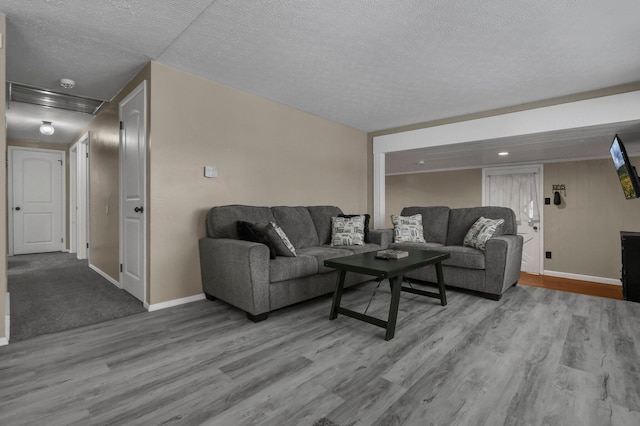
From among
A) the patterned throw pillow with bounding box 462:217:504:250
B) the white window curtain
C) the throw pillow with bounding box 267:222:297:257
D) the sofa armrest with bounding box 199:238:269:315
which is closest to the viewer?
the sofa armrest with bounding box 199:238:269:315

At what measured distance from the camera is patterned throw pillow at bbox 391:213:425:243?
428 centimetres

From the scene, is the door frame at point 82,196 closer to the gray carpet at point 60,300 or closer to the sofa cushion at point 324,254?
the gray carpet at point 60,300

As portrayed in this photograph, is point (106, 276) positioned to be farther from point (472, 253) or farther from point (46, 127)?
point (472, 253)

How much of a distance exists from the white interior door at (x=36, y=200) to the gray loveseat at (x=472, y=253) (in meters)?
6.78

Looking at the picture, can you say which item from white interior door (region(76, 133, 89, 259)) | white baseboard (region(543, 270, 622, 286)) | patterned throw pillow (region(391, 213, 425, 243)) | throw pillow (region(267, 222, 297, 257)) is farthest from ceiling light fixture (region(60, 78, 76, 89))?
white baseboard (region(543, 270, 622, 286))

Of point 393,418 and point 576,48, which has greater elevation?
point 576,48

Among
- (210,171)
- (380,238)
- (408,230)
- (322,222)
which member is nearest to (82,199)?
(210,171)

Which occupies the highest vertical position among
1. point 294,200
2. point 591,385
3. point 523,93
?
point 523,93

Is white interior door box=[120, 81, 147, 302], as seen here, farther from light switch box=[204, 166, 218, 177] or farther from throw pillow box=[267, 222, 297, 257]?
throw pillow box=[267, 222, 297, 257]

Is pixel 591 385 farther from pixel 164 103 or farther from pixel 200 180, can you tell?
pixel 164 103

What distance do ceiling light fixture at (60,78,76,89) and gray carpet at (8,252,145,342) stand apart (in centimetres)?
223

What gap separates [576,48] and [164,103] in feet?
11.8

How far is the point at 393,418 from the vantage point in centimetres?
142

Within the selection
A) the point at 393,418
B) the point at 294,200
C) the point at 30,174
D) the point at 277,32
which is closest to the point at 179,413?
the point at 393,418
